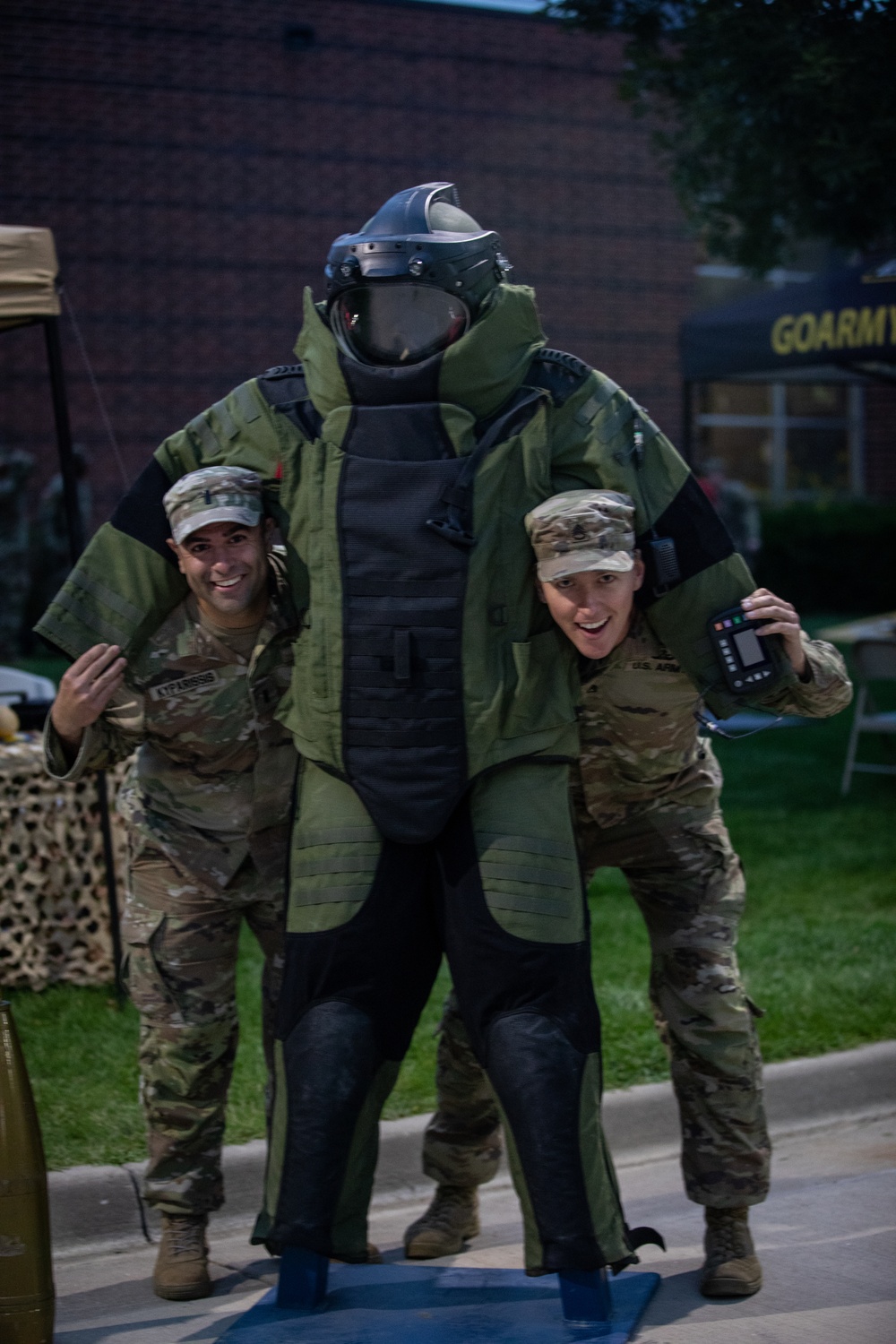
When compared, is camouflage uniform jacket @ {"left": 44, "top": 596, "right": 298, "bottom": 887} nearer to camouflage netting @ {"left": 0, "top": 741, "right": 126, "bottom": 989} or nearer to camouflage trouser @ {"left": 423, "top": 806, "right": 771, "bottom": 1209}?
camouflage trouser @ {"left": 423, "top": 806, "right": 771, "bottom": 1209}

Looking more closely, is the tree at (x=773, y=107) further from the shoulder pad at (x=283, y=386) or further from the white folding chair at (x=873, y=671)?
the shoulder pad at (x=283, y=386)

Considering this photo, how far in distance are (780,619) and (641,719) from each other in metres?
0.38

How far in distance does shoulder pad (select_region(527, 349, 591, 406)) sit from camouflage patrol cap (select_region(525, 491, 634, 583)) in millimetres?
213

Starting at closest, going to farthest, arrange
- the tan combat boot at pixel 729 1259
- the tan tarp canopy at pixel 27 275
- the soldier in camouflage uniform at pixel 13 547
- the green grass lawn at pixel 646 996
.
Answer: the tan combat boot at pixel 729 1259 < the green grass lawn at pixel 646 996 < the tan tarp canopy at pixel 27 275 < the soldier in camouflage uniform at pixel 13 547

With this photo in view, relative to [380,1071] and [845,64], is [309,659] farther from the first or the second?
[845,64]

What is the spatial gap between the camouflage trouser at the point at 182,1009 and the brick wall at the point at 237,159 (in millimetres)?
11988

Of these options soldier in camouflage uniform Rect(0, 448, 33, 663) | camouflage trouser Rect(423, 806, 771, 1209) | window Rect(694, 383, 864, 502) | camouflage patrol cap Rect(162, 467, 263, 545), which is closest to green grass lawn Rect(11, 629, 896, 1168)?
camouflage trouser Rect(423, 806, 771, 1209)

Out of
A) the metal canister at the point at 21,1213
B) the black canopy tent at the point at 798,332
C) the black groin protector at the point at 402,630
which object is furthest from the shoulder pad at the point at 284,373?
the black canopy tent at the point at 798,332

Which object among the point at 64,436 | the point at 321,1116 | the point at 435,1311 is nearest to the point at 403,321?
the point at 321,1116

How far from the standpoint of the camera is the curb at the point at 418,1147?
12.1ft

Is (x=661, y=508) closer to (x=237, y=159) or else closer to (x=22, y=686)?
(x=22, y=686)

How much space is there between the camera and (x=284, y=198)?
15.5 meters

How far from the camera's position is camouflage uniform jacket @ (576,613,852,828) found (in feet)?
10.0

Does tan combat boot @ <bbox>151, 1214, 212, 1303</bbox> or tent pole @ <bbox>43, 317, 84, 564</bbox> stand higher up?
tent pole @ <bbox>43, 317, 84, 564</bbox>
